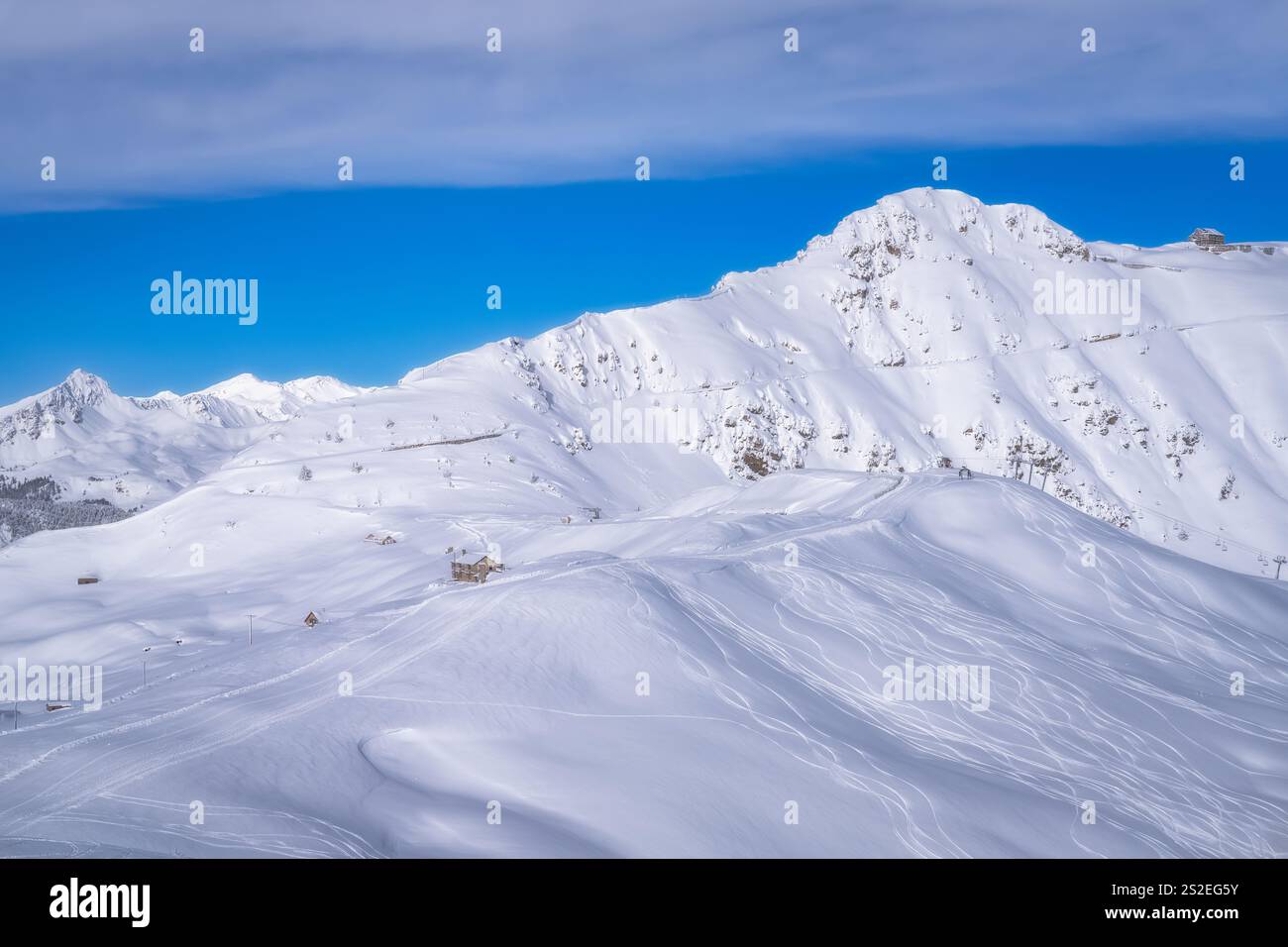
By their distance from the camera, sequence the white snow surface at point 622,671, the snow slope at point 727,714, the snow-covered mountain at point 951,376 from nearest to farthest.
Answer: the snow slope at point 727,714
the white snow surface at point 622,671
the snow-covered mountain at point 951,376

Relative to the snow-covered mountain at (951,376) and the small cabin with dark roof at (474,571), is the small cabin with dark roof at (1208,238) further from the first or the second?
the small cabin with dark roof at (474,571)

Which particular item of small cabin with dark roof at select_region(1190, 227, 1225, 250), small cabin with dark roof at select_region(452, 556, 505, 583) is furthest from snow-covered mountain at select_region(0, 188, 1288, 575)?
small cabin with dark roof at select_region(452, 556, 505, 583)

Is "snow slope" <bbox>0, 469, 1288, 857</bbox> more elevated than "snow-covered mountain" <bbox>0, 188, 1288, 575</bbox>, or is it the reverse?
"snow-covered mountain" <bbox>0, 188, 1288, 575</bbox>

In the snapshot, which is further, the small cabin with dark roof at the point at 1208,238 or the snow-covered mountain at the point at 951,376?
the small cabin with dark roof at the point at 1208,238

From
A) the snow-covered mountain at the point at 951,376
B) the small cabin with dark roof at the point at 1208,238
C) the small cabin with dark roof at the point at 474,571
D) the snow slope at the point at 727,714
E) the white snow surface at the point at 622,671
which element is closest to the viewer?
the snow slope at the point at 727,714

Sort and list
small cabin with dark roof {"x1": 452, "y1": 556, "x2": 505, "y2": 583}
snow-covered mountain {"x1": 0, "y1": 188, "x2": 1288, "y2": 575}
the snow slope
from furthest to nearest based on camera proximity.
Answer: snow-covered mountain {"x1": 0, "y1": 188, "x2": 1288, "y2": 575} → small cabin with dark roof {"x1": 452, "y1": 556, "x2": 505, "y2": 583} → the snow slope

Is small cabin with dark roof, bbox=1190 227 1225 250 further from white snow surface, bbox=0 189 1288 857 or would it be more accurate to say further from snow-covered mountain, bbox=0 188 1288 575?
white snow surface, bbox=0 189 1288 857

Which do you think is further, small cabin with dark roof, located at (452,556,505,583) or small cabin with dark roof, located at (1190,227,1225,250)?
small cabin with dark roof, located at (1190,227,1225,250)

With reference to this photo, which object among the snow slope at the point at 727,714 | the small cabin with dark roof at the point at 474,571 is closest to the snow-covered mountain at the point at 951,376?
the small cabin with dark roof at the point at 474,571

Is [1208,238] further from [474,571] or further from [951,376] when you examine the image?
[474,571]

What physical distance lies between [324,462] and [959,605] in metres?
65.1

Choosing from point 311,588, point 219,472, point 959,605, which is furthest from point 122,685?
point 219,472

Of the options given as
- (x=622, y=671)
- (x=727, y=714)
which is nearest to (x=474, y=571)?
(x=622, y=671)

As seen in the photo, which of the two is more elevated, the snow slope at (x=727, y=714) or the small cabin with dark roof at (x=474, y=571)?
the small cabin with dark roof at (x=474, y=571)
